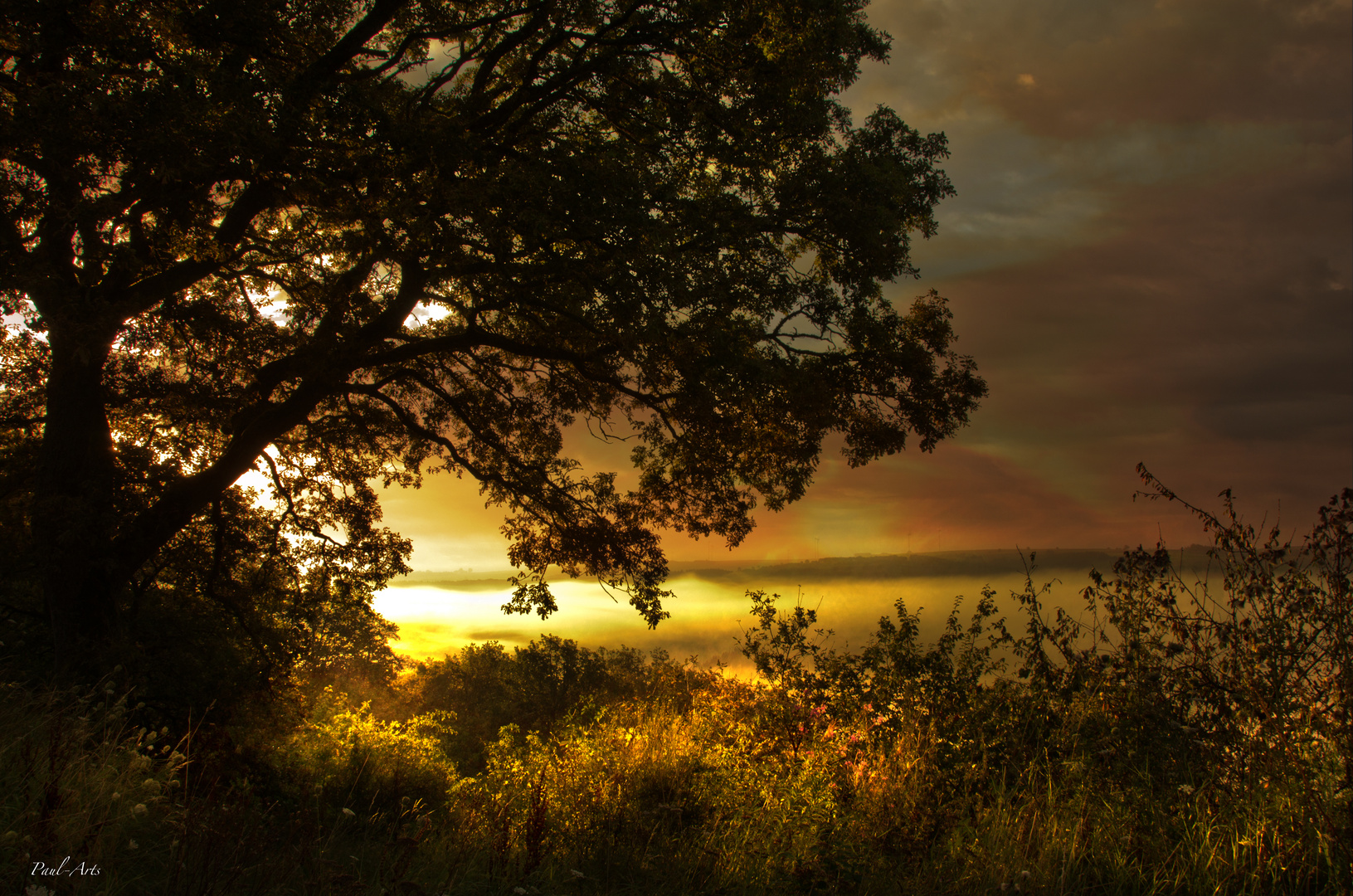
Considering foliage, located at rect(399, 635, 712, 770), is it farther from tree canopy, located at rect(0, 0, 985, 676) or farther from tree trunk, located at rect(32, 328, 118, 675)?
tree trunk, located at rect(32, 328, 118, 675)

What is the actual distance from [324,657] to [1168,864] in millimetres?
26465

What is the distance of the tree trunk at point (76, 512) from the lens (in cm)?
891

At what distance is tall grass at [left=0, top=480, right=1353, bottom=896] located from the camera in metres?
4.28

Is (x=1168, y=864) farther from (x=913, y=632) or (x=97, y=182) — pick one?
(x=97, y=182)

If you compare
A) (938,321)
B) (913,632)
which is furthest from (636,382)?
(913,632)

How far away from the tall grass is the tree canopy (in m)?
3.71

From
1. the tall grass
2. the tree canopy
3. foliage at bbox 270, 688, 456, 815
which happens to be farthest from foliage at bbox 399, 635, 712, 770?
the tall grass

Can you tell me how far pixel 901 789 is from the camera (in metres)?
5.75

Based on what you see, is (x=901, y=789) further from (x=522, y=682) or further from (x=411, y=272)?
(x=522, y=682)

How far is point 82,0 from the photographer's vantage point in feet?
25.1

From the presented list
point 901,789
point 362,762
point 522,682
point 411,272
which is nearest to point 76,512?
point 411,272

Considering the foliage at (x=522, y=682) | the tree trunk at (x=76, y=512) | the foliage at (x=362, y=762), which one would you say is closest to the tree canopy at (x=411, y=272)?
the tree trunk at (x=76, y=512)

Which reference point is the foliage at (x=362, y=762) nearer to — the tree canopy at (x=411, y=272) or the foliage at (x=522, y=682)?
the tree canopy at (x=411, y=272)

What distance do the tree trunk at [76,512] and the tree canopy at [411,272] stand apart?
0.13 feet
